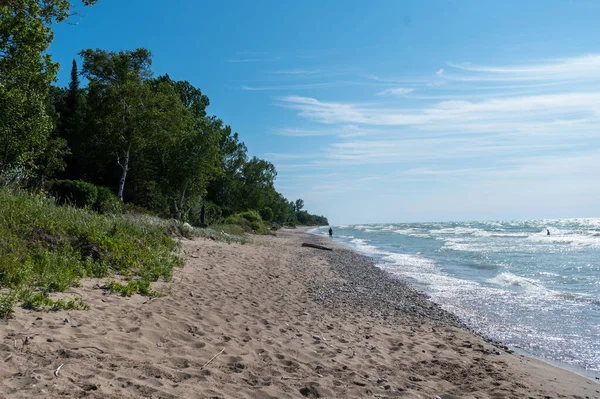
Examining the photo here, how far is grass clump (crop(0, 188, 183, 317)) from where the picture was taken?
6.42 metres

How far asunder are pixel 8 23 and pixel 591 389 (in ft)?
55.3

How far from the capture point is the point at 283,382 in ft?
16.3

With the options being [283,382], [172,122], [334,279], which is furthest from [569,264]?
[172,122]

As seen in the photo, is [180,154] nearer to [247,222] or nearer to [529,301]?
[247,222]

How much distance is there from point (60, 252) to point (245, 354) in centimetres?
492

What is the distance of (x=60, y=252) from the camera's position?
8.46m

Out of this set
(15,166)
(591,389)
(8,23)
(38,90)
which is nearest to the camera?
(591,389)

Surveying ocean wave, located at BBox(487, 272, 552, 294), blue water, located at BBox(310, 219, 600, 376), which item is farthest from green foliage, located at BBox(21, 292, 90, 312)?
ocean wave, located at BBox(487, 272, 552, 294)

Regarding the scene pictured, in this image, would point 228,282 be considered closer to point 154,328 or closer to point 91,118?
point 154,328

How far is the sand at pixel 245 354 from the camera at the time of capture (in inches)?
169

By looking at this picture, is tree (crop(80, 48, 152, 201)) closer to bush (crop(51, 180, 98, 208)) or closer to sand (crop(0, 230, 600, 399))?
bush (crop(51, 180, 98, 208))

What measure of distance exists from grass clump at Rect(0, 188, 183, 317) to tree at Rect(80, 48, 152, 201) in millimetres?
16889

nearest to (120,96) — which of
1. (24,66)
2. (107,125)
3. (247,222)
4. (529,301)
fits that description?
(107,125)

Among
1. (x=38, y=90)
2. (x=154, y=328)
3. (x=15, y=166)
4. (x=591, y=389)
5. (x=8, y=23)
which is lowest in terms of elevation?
(x=591, y=389)
